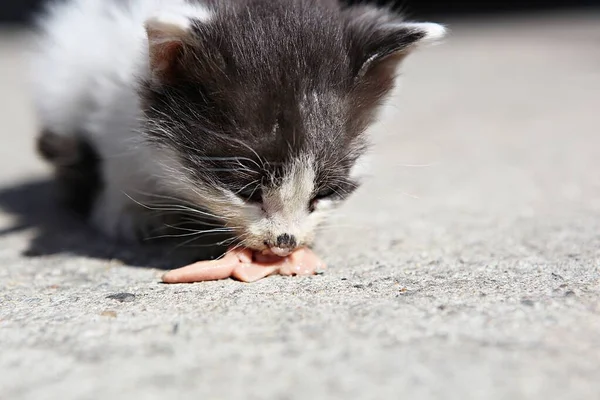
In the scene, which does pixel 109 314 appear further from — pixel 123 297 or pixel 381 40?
pixel 381 40

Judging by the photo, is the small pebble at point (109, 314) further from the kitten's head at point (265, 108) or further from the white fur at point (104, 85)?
the white fur at point (104, 85)

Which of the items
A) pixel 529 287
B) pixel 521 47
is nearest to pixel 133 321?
pixel 529 287

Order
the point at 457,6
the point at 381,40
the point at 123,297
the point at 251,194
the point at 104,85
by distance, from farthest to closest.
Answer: the point at 457,6 < the point at 104,85 < the point at 381,40 < the point at 251,194 < the point at 123,297

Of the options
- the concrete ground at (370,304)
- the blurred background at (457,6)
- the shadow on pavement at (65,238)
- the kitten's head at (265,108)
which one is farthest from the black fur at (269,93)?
the blurred background at (457,6)

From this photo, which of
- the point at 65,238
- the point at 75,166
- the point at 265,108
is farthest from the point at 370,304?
the point at 75,166

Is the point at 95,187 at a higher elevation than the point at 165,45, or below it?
below

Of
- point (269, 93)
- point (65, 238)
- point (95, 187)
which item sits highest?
point (269, 93)

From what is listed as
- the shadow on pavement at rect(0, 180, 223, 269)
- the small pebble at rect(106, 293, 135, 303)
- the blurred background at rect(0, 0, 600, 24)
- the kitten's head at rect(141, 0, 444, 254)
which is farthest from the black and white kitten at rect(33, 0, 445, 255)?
the blurred background at rect(0, 0, 600, 24)
